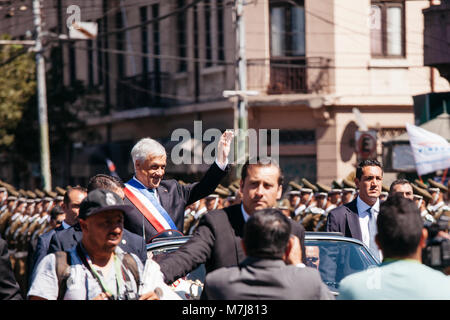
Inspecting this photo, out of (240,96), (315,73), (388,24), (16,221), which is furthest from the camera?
(388,24)

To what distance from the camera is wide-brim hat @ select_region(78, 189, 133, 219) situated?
4.40 meters

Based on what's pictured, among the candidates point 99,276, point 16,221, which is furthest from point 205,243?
point 16,221

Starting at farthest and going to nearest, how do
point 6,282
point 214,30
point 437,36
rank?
point 214,30, point 437,36, point 6,282

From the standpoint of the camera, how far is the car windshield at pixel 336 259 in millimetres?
5770

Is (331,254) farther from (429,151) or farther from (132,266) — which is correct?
(429,151)

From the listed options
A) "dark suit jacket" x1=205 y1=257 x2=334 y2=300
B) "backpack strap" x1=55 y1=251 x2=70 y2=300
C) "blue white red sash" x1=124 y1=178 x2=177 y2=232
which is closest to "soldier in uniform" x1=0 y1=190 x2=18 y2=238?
"blue white red sash" x1=124 y1=178 x2=177 y2=232

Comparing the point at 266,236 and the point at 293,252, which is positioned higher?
the point at 266,236

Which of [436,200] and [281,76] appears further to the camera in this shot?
[281,76]

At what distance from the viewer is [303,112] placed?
24.4 metres

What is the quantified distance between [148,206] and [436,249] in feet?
9.84

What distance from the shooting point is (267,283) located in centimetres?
396

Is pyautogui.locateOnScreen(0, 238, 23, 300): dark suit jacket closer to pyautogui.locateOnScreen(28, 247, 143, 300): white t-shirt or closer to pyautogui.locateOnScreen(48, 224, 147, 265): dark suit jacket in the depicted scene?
pyautogui.locateOnScreen(48, 224, 147, 265): dark suit jacket

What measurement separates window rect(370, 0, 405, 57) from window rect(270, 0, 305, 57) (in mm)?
1895

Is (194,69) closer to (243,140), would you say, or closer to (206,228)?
(243,140)
